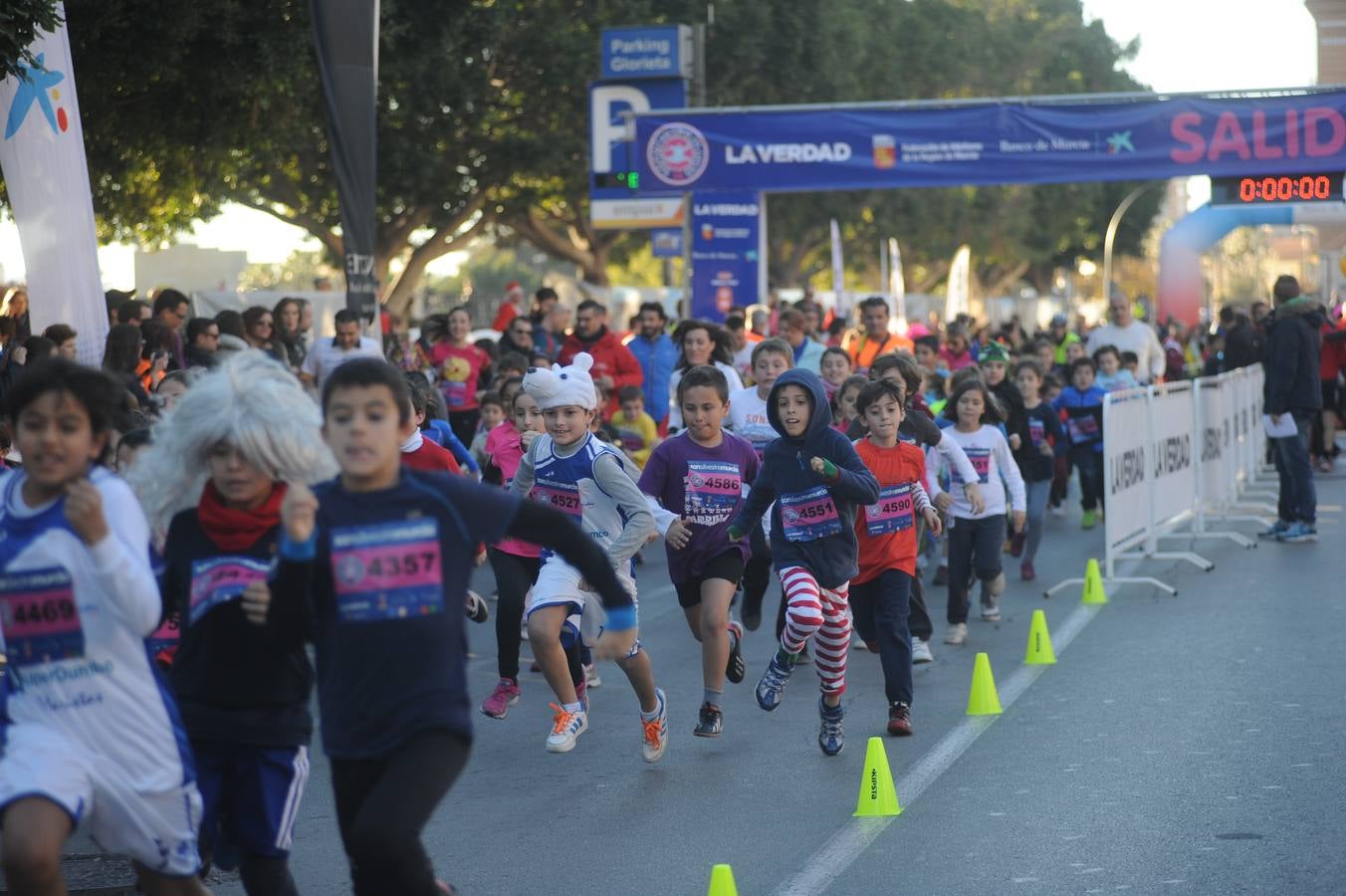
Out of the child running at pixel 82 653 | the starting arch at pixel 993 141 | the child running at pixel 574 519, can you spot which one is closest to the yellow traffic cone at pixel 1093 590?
the child running at pixel 574 519

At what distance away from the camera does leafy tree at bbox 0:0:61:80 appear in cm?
1052

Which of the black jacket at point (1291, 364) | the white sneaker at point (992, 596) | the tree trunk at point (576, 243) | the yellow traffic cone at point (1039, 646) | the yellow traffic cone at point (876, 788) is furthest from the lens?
the tree trunk at point (576, 243)

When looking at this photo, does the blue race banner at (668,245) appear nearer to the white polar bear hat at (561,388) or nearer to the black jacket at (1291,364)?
the black jacket at (1291,364)

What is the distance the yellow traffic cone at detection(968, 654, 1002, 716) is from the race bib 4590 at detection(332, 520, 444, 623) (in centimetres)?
496

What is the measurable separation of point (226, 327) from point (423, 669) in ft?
30.9

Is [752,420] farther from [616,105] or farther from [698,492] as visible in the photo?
[616,105]

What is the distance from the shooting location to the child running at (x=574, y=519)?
797 centimetres

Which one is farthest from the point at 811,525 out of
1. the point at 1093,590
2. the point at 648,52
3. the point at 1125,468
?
the point at 648,52

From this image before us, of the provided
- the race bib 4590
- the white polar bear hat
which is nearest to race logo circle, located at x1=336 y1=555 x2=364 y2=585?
the race bib 4590

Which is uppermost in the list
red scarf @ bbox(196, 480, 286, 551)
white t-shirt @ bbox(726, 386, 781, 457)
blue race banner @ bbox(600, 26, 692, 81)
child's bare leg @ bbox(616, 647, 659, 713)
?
blue race banner @ bbox(600, 26, 692, 81)

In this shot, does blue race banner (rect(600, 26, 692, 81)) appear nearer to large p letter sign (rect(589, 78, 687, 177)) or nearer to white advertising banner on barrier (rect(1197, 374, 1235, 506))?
large p letter sign (rect(589, 78, 687, 177))

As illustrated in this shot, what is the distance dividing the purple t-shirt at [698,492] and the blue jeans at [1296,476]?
→ 839cm

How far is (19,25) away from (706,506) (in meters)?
5.10

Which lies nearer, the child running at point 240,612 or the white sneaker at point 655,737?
the child running at point 240,612
